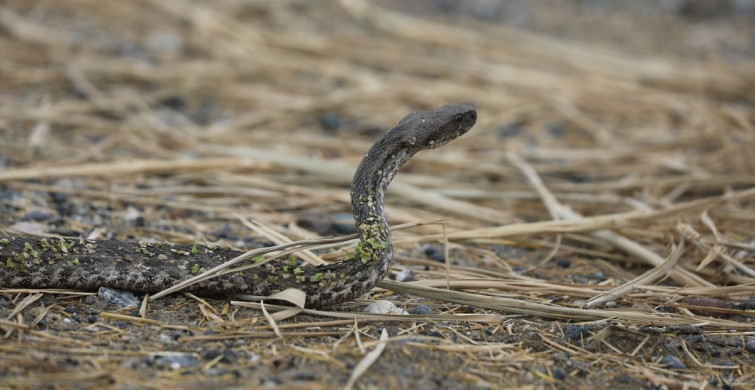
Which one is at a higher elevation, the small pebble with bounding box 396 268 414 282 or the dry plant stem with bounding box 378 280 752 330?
the dry plant stem with bounding box 378 280 752 330

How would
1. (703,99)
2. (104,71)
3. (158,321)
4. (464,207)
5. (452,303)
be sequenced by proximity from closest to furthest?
(158,321)
(452,303)
(464,207)
(104,71)
(703,99)

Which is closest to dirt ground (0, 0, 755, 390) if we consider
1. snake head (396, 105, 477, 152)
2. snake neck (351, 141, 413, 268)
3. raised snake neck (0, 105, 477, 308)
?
raised snake neck (0, 105, 477, 308)

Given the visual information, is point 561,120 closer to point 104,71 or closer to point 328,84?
point 328,84

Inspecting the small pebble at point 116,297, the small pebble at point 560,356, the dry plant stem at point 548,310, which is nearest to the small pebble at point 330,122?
the dry plant stem at point 548,310

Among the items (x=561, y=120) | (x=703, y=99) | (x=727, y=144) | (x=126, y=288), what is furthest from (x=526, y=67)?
(x=126, y=288)

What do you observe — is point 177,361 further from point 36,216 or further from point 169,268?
point 36,216

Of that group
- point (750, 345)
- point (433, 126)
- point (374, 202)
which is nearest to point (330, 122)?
point (433, 126)

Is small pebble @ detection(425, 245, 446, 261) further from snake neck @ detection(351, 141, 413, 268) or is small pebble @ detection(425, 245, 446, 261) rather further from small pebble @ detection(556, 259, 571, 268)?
snake neck @ detection(351, 141, 413, 268)
